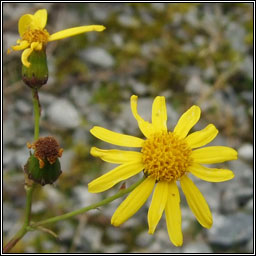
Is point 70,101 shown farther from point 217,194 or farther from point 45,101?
point 217,194

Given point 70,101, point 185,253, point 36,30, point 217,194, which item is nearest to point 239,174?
point 217,194

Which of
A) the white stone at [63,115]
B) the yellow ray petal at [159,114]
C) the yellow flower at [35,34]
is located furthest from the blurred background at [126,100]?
the yellow flower at [35,34]

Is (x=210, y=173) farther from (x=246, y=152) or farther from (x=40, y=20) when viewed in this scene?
(x=246, y=152)

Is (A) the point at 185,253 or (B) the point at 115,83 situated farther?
(B) the point at 115,83

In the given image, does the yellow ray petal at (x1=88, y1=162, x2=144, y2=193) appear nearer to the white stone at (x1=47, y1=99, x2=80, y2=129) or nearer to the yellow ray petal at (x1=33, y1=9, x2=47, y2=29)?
the yellow ray petal at (x1=33, y1=9, x2=47, y2=29)

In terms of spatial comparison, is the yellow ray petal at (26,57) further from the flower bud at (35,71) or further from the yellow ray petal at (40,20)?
the yellow ray petal at (40,20)

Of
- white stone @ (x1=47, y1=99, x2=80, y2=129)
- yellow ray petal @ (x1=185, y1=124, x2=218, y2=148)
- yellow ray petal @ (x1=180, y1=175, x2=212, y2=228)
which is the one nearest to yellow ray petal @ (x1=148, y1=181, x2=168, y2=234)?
yellow ray petal @ (x1=180, y1=175, x2=212, y2=228)
